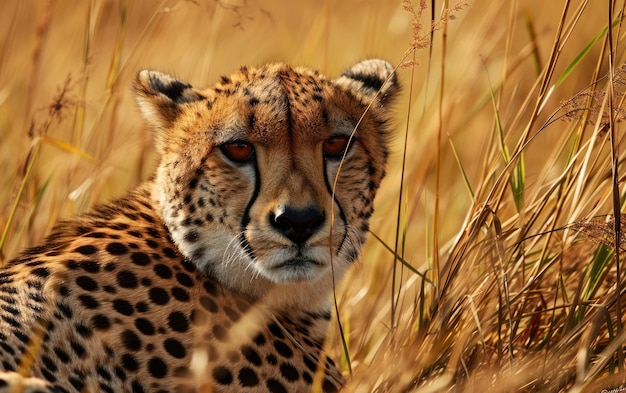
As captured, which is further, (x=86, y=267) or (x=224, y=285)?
(x=224, y=285)

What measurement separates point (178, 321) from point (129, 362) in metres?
0.18

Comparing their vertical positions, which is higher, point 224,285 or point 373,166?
point 373,166

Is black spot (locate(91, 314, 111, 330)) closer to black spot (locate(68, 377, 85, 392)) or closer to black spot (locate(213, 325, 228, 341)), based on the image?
black spot (locate(68, 377, 85, 392))

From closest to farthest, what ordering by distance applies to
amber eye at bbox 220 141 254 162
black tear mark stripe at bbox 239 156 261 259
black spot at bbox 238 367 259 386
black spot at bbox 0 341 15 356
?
black spot at bbox 0 341 15 356, black spot at bbox 238 367 259 386, black tear mark stripe at bbox 239 156 261 259, amber eye at bbox 220 141 254 162

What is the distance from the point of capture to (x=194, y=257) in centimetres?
283

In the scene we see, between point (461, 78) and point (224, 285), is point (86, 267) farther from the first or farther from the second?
point (461, 78)

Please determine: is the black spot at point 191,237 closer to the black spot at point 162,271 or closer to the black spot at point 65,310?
the black spot at point 162,271

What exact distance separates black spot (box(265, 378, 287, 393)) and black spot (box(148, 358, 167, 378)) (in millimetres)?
279

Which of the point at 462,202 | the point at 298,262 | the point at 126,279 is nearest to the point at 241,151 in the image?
the point at 298,262

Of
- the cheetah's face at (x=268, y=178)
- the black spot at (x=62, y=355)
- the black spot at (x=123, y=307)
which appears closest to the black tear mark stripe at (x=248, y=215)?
the cheetah's face at (x=268, y=178)

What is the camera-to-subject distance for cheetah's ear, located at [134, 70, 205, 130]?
3081 millimetres

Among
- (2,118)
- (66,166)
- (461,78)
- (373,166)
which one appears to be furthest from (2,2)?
(373,166)

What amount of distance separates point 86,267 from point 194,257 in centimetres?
32

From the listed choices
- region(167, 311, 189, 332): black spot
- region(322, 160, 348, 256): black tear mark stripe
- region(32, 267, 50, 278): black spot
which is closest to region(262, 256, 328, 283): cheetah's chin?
region(322, 160, 348, 256): black tear mark stripe
